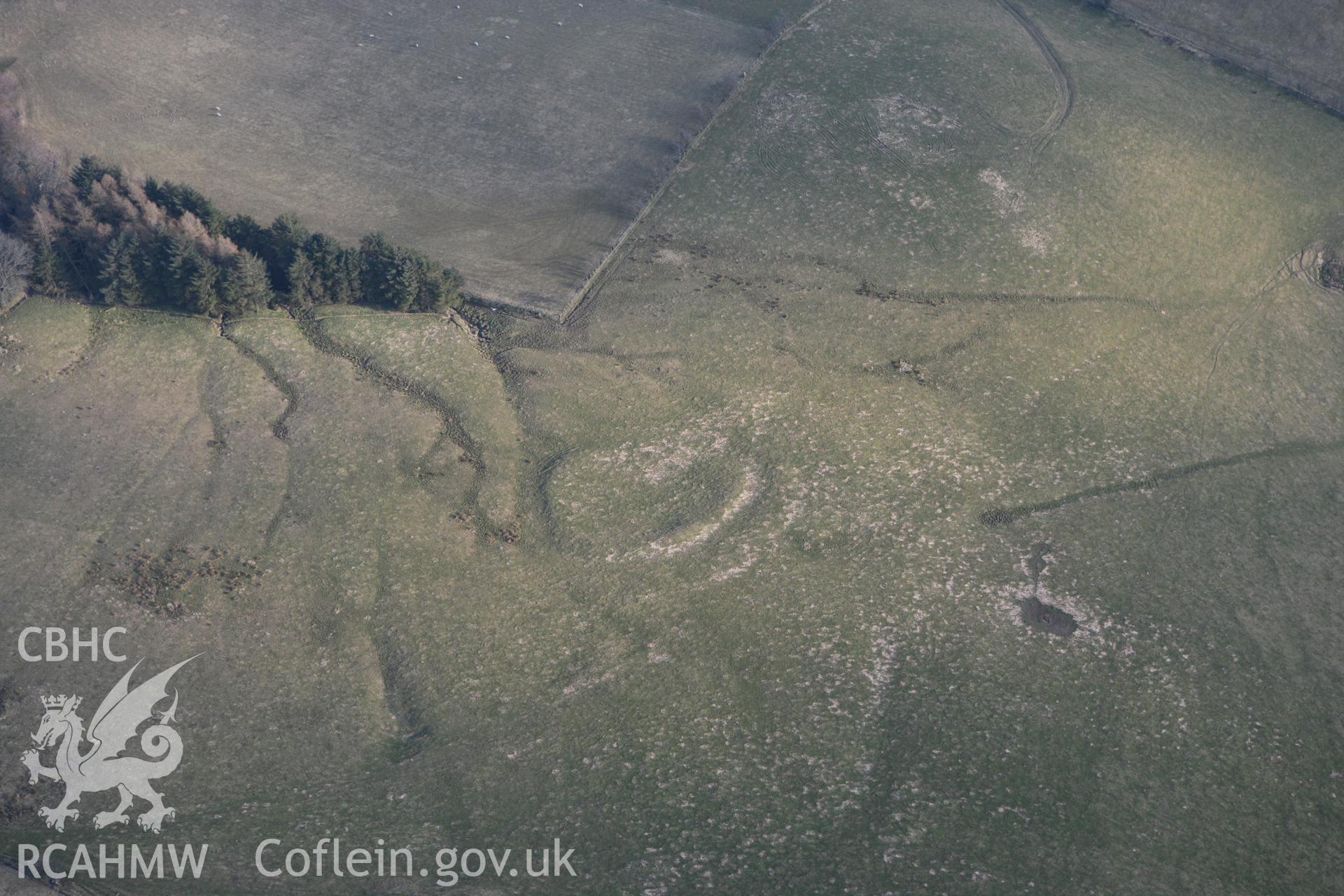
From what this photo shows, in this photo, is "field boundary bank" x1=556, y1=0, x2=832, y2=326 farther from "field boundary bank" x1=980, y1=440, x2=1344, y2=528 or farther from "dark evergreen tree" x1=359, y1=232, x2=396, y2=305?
"field boundary bank" x1=980, y1=440, x2=1344, y2=528

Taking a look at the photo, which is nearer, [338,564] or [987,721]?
[987,721]

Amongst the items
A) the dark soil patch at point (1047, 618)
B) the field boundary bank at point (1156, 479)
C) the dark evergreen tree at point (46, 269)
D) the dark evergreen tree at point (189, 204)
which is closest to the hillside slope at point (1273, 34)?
the field boundary bank at point (1156, 479)

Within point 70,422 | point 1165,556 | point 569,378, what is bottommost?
point 70,422

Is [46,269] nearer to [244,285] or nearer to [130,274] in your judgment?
[130,274]

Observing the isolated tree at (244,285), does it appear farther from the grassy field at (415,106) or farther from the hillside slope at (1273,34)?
the hillside slope at (1273,34)

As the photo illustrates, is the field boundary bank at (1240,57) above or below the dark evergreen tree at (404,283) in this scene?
above

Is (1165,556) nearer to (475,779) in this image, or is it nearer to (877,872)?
(877,872)

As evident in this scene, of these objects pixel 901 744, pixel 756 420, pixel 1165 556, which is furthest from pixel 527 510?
pixel 1165 556

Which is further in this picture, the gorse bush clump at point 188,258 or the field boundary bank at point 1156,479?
the gorse bush clump at point 188,258
